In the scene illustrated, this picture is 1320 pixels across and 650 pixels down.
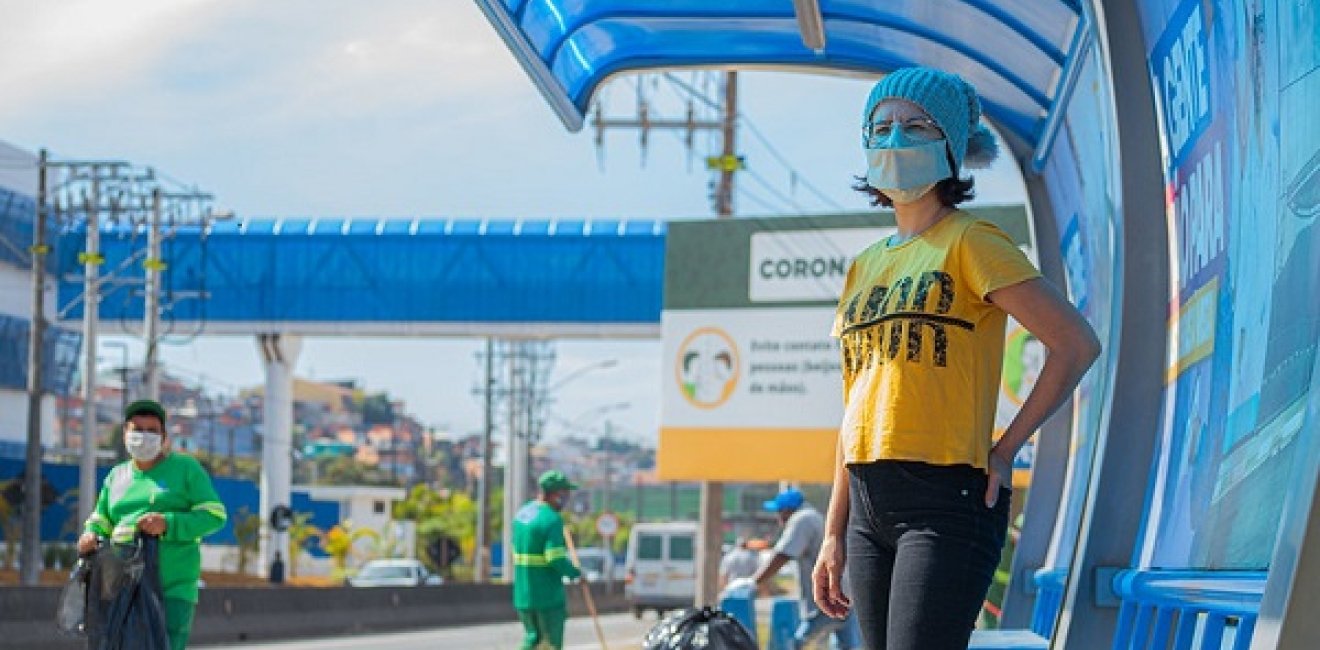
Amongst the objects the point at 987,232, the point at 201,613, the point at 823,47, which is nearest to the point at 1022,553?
the point at 823,47

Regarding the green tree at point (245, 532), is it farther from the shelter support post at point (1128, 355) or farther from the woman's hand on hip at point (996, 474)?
the woman's hand on hip at point (996, 474)

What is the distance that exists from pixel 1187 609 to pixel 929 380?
1.25 metres

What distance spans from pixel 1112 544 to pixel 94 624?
5038mm

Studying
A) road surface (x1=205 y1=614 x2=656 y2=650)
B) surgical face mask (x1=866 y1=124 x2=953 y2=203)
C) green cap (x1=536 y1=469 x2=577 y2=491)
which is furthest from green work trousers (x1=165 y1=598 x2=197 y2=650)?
road surface (x1=205 y1=614 x2=656 y2=650)

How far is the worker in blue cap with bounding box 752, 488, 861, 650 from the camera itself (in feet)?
A: 46.9

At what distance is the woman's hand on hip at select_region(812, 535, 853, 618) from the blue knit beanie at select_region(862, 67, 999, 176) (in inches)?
29.0

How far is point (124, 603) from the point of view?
9.61 m

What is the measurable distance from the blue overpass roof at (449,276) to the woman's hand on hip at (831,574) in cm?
4607

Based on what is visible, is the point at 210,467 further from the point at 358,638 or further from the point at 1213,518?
the point at 1213,518

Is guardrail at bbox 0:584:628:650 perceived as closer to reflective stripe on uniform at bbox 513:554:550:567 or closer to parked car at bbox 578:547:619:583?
reflective stripe on uniform at bbox 513:554:550:567

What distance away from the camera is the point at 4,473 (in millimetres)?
70375

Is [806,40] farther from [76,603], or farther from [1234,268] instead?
[76,603]

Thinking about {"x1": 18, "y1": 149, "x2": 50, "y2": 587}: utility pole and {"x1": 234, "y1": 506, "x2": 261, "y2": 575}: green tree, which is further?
{"x1": 234, "y1": 506, "x2": 261, "y2": 575}: green tree

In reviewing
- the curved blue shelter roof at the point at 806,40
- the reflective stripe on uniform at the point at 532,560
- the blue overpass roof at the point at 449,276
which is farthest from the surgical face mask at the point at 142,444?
the blue overpass roof at the point at 449,276
